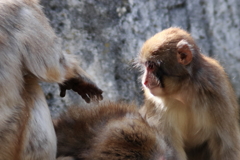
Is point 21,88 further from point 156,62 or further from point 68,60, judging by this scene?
point 156,62

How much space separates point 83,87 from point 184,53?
0.91 m

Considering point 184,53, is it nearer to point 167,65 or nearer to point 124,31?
point 167,65

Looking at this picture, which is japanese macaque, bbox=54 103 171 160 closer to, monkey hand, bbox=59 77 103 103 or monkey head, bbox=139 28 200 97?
monkey hand, bbox=59 77 103 103

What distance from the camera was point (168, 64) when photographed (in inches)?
154

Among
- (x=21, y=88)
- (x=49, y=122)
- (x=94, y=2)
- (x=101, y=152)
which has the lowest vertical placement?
(x=101, y=152)

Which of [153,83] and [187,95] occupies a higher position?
[153,83]

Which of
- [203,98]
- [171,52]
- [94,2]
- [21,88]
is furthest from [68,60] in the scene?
[94,2]

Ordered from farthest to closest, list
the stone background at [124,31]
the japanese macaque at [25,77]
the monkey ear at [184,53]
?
1. the stone background at [124,31]
2. the monkey ear at [184,53]
3. the japanese macaque at [25,77]

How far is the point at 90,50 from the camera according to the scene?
17.1ft

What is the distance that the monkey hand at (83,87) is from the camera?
3.94m

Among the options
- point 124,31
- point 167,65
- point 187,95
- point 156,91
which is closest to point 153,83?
point 156,91

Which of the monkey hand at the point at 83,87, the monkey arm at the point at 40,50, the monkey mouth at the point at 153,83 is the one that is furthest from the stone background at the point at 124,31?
the monkey arm at the point at 40,50

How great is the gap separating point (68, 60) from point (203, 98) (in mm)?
1169

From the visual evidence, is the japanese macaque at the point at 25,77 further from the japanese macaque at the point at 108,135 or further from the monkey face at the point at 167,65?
the monkey face at the point at 167,65
